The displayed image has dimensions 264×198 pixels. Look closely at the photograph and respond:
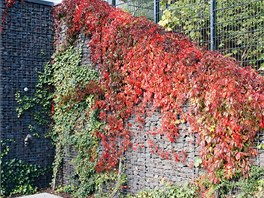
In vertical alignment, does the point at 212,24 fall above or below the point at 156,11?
below

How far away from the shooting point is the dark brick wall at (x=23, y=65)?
7336 mm

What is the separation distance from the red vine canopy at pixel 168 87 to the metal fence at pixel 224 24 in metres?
0.58

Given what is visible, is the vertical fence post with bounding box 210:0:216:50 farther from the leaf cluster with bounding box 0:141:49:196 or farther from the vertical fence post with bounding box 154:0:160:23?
the leaf cluster with bounding box 0:141:49:196

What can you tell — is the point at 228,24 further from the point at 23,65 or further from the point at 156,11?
the point at 23,65

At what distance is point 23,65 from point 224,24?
13.6 ft

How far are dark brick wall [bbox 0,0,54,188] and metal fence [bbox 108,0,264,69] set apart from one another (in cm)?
260

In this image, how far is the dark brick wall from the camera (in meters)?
7.34

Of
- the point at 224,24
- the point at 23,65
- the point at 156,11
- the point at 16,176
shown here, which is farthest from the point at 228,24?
the point at 16,176

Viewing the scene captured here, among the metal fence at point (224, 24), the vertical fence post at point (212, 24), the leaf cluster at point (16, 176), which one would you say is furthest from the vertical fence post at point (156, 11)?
the leaf cluster at point (16, 176)

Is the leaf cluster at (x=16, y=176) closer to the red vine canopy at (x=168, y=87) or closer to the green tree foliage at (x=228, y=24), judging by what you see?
the red vine canopy at (x=168, y=87)

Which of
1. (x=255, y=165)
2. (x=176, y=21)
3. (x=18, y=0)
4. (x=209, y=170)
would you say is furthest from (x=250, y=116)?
(x=18, y=0)

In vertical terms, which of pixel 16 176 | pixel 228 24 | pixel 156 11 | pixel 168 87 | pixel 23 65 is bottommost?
pixel 16 176

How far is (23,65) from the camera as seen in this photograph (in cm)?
761

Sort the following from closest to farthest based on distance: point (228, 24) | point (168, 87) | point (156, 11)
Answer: point (168, 87), point (228, 24), point (156, 11)
